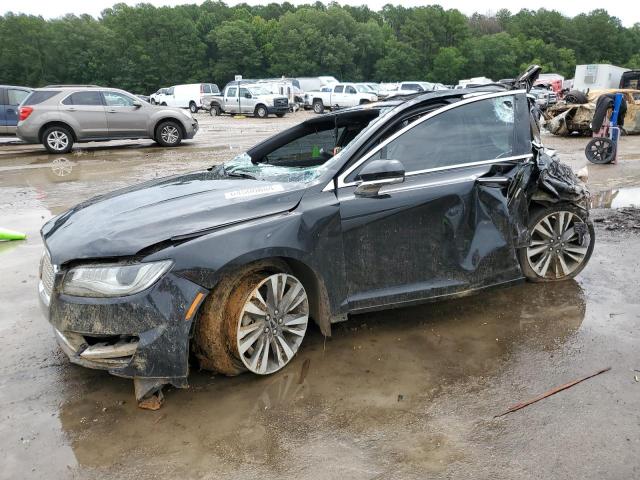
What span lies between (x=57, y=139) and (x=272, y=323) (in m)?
13.6

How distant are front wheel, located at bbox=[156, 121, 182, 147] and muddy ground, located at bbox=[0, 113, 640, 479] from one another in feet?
39.2

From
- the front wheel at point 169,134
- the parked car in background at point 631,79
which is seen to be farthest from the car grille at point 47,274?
the parked car in background at point 631,79

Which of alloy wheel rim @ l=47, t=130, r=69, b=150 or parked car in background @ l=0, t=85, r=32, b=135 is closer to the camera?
alloy wheel rim @ l=47, t=130, r=69, b=150

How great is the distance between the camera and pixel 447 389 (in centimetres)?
329

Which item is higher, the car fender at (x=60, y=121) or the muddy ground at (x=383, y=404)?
the car fender at (x=60, y=121)

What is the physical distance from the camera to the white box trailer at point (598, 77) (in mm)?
36812

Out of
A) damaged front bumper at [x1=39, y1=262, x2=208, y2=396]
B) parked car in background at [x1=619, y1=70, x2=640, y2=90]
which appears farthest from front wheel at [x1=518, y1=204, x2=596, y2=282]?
parked car in background at [x1=619, y1=70, x2=640, y2=90]

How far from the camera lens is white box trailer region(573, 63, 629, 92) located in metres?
36.8

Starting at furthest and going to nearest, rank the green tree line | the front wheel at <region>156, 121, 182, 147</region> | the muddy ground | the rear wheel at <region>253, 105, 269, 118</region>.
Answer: the green tree line, the rear wheel at <region>253, 105, 269, 118</region>, the front wheel at <region>156, 121, 182, 147</region>, the muddy ground

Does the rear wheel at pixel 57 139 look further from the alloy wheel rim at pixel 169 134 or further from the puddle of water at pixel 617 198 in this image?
the puddle of water at pixel 617 198

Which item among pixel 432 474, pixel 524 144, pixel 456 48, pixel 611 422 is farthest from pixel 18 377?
pixel 456 48

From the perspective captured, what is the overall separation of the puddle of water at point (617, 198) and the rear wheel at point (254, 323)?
6540 millimetres

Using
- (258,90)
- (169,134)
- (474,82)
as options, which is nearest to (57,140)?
(169,134)

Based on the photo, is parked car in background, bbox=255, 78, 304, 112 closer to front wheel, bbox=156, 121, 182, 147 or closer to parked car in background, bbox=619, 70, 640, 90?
front wheel, bbox=156, 121, 182, 147
